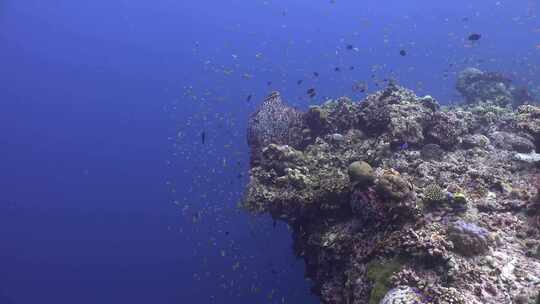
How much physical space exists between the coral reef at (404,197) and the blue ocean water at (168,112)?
4132mm

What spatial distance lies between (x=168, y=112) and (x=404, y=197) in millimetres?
67480

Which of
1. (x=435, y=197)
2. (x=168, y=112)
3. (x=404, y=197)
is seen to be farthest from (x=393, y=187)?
(x=168, y=112)

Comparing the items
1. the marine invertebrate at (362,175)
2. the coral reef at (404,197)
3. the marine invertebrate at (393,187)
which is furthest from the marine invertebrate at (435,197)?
the marine invertebrate at (362,175)

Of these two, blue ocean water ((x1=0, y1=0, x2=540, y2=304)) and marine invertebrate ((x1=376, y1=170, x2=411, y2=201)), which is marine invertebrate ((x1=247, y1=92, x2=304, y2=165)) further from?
marine invertebrate ((x1=376, y1=170, x2=411, y2=201))

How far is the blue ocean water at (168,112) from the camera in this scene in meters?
29.6

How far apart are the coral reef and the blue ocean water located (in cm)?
413

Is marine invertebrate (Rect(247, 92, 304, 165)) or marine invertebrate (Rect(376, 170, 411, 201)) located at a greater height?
marine invertebrate (Rect(247, 92, 304, 165))

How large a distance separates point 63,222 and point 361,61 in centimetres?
7035

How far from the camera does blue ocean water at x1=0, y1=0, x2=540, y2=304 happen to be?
29.6 m

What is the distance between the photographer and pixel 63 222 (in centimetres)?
4716

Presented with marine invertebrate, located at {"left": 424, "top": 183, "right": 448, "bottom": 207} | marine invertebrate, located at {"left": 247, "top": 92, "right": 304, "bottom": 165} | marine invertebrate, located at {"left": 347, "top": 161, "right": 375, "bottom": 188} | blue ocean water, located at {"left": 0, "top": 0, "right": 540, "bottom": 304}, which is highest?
blue ocean water, located at {"left": 0, "top": 0, "right": 540, "bottom": 304}

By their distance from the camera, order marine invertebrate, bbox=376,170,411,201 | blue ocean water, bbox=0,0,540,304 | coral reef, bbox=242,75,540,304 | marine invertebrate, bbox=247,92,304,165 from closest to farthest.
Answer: coral reef, bbox=242,75,540,304 < marine invertebrate, bbox=376,170,411,201 < marine invertebrate, bbox=247,92,304,165 < blue ocean water, bbox=0,0,540,304

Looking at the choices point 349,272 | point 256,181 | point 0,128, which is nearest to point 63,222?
point 0,128

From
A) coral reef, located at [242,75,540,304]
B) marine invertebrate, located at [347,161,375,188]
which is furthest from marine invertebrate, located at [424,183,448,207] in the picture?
marine invertebrate, located at [347,161,375,188]
